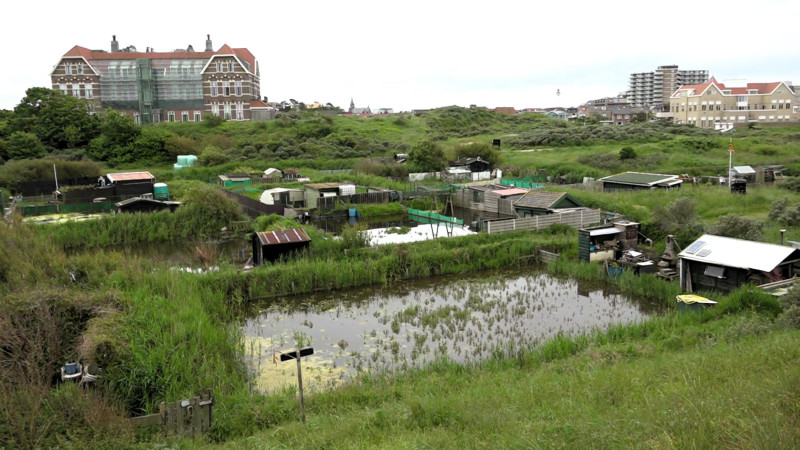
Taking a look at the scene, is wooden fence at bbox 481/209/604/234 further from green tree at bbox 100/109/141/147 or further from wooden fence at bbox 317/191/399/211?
green tree at bbox 100/109/141/147

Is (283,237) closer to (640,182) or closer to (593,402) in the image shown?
(593,402)

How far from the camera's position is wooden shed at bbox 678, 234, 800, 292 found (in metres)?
14.9

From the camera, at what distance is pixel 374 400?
973 centimetres

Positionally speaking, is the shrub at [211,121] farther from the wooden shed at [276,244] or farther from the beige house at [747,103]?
the beige house at [747,103]

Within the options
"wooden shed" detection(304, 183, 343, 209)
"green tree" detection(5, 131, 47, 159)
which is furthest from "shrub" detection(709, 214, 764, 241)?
"green tree" detection(5, 131, 47, 159)

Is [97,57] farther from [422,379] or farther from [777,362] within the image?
[777,362]

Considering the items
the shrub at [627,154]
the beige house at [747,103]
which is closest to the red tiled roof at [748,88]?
the beige house at [747,103]

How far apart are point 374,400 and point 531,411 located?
2954 millimetres

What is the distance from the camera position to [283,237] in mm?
20719

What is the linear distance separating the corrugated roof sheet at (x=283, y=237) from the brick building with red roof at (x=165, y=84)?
54.5m

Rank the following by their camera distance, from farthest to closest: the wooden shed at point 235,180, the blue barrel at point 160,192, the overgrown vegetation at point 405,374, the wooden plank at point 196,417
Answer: the wooden shed at point 235,180 < the blue barrel at point 160,192 < the wooden plank at point 196,417 < the overgrown vegetation at point 405,374

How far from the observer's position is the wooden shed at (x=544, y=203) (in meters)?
27.0

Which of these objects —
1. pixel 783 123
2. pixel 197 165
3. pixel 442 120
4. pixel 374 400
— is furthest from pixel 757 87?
pixel 374 400

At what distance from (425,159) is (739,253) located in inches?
1298
